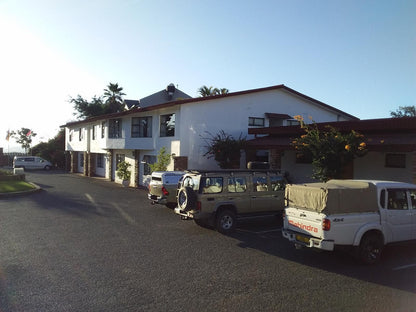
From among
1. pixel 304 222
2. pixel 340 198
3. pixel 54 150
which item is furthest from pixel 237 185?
pixel 54 150

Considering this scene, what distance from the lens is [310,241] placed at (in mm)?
7230

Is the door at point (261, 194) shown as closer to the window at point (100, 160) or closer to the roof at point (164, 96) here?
the window at point (100, 160)

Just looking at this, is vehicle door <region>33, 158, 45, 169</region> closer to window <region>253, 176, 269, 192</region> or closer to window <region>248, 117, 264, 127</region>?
window <region>248, 117, 264, 127</region>

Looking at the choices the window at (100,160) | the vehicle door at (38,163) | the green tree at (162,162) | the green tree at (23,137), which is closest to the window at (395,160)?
the green tree at (162,162)

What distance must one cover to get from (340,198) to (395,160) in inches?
292

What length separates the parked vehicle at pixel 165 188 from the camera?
43.9 feet

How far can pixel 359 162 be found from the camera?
1417 centimetres

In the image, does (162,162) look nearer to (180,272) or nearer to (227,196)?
(227,196)

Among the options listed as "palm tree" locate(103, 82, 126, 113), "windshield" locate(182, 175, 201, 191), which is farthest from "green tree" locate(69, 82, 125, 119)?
"windshield" locate(182, 175, 201, 191)

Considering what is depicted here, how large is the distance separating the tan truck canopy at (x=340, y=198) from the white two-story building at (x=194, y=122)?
31.1 feet

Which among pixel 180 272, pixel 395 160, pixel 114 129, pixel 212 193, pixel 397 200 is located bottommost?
pixel 180 272

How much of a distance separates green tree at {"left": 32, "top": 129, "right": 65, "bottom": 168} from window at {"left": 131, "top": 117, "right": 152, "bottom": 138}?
2495 cm

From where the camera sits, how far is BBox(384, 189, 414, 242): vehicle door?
25.0 feet

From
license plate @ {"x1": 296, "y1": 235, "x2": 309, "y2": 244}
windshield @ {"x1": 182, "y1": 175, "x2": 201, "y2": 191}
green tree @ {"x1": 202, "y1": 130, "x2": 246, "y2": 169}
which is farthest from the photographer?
green tree @ {"x1": 202, "y1": 130, "x2": 246, "y2": 169}
